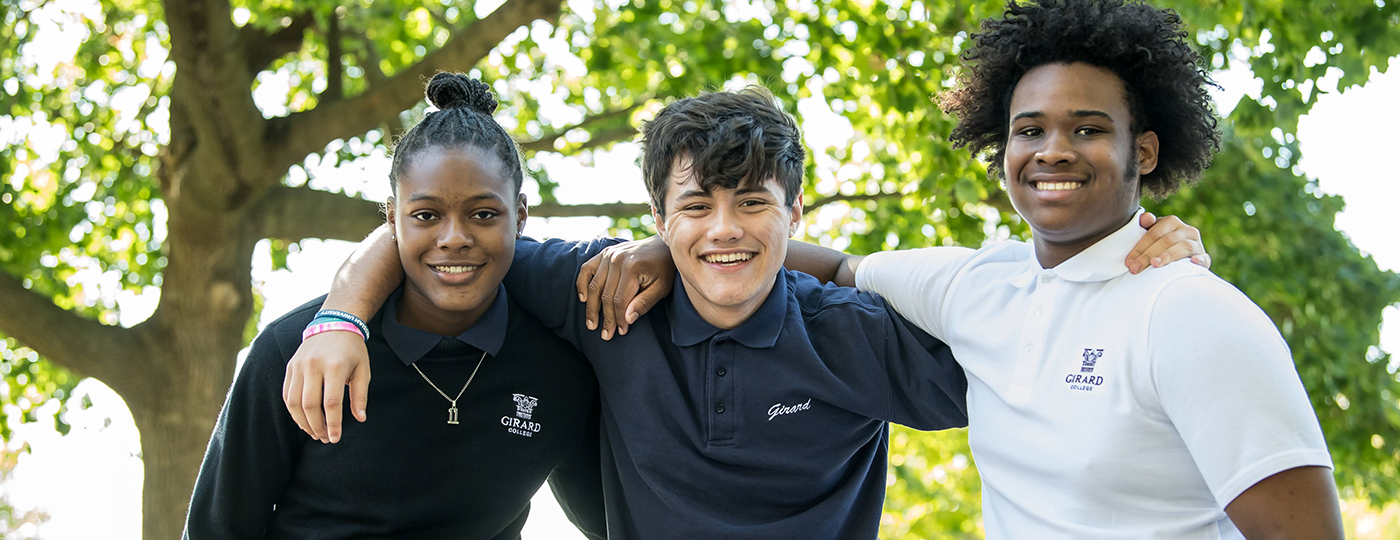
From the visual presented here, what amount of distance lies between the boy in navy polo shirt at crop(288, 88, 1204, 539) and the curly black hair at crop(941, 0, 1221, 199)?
0.57 m

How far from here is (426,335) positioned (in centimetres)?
261

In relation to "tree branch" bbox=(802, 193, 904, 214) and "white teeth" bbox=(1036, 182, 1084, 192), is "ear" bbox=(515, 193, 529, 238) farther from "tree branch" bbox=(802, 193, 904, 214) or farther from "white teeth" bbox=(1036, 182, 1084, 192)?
"tree branch" bbox=(802, 193, 904, 214)

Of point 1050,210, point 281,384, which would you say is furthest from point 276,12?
point 1050,210

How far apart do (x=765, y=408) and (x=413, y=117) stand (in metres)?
4.75

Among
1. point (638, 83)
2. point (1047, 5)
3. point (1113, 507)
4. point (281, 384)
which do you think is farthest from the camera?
point (638, 83)

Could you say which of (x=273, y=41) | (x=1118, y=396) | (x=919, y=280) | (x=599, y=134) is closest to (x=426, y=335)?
(x=919, y=280)

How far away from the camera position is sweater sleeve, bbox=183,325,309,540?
8.21 ft

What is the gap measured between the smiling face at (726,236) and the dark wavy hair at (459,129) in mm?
448

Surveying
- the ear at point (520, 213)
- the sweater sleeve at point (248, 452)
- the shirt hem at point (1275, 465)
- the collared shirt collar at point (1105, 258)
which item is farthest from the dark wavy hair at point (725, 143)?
the shirt hem at point (1275, 465)

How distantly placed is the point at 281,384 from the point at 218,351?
3.72m

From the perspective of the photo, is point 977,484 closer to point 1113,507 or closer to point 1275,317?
point 1275,317


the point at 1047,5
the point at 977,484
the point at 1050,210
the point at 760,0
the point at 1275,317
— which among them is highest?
the point at 760,0

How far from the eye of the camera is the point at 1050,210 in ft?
6.69

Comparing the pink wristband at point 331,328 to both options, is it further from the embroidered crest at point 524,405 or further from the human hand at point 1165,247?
the human hand at point 1165,247
